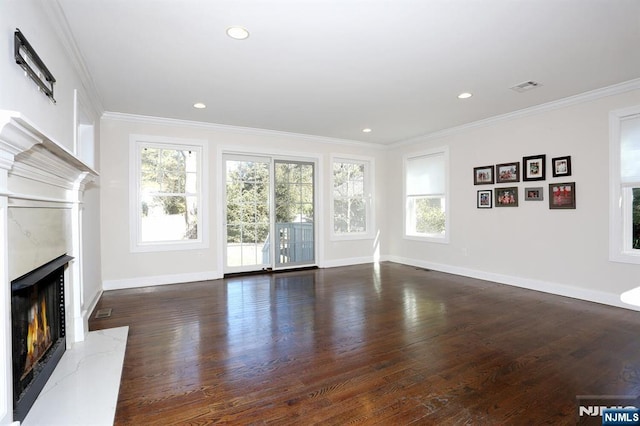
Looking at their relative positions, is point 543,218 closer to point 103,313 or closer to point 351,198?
point 351,198

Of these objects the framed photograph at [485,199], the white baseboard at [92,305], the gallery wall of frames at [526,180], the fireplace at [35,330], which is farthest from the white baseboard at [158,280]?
the gallery wall of frames at [526,180]

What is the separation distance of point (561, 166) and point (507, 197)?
840mm

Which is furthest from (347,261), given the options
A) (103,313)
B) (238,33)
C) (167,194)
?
(238,33)

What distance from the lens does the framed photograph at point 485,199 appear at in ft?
17.4

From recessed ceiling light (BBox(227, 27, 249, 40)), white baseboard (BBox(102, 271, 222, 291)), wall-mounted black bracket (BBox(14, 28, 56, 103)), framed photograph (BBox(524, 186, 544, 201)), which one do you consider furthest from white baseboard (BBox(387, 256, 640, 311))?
wall-mounted black bracket (BBox(14, 28, 56, 103))

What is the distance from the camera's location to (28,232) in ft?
6.26

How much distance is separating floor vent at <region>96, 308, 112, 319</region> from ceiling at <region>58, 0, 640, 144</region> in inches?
102

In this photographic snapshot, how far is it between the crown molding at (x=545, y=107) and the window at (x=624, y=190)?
0.26 m

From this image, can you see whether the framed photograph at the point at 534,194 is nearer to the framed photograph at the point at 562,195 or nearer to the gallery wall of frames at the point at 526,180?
the gallery wall of frames at the point at 526,180

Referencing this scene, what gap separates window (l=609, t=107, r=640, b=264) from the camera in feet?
12.7

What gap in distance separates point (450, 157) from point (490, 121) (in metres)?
0.91

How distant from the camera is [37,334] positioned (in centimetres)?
216

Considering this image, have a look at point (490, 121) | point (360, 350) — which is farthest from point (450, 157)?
point (360, 350)

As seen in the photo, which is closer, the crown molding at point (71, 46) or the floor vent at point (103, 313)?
the crown molding at point (71, 46)
